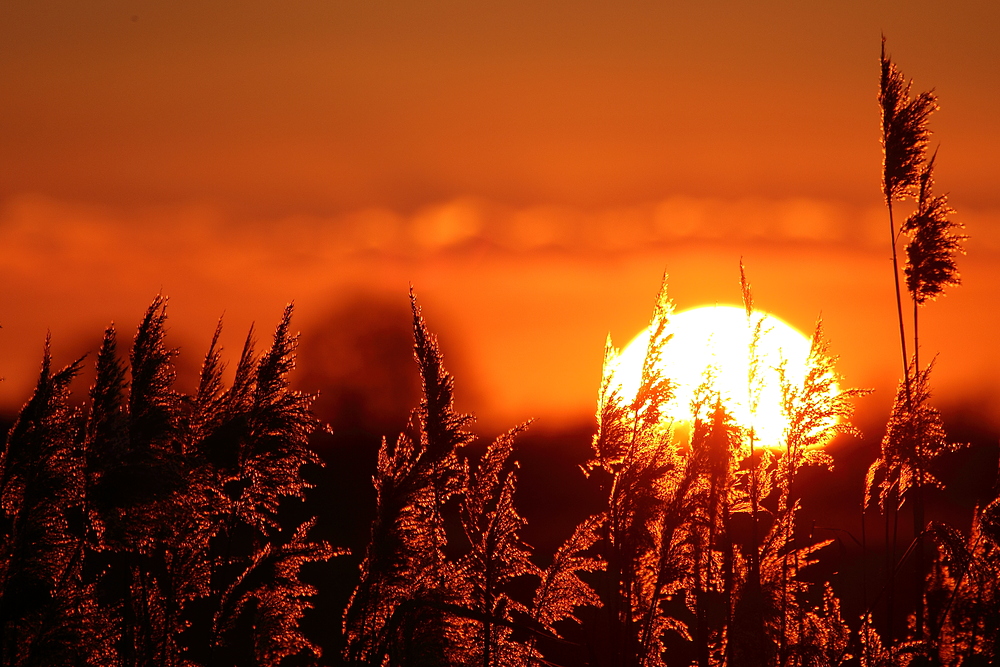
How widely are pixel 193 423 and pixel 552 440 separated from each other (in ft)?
64.2

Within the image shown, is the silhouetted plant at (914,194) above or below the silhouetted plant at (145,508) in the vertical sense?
above

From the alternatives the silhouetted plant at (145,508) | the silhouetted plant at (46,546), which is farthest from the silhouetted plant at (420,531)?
the silhouetted plant at (46,546)

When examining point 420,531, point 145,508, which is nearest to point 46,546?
point 145,508

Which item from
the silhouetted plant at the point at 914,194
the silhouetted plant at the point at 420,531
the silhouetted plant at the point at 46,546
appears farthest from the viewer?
the silhouetted plant at the point at 914,194

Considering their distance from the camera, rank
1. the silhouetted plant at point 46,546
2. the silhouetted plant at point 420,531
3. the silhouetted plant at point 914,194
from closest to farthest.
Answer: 1. the silhouetted plant at point 46,546
2. the silhouetted plant at point 420,531
3. the silhouetted plant at point 914,194

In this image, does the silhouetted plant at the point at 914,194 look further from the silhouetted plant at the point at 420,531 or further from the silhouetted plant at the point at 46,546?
the silhouetted plant at the point at 46,546

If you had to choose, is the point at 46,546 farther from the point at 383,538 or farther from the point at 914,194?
the point at 914,194

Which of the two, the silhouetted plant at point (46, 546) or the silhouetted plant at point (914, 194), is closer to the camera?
the silhouetted plant at point (46, 546)

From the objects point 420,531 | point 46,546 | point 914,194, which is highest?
point 914,194

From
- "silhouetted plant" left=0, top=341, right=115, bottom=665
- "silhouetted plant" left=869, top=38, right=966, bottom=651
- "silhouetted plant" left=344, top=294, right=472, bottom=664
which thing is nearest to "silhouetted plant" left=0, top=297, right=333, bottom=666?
"silhouetted plant" left=0, top=341, right=115, bottom=665

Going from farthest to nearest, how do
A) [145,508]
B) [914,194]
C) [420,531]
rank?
1. [914,194]
2. [420,531]
3. [145,508]

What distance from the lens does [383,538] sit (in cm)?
542

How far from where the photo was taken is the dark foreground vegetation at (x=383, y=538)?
533cm

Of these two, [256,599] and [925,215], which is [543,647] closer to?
[256,599]
